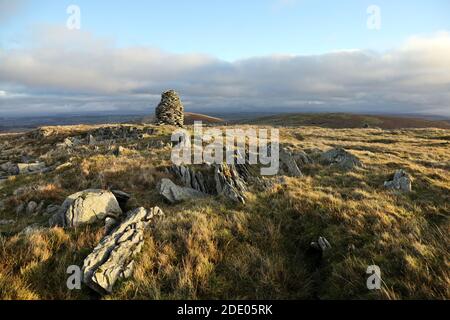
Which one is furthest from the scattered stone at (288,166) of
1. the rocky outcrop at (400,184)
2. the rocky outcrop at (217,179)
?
the rocky outcrop at (400,184)

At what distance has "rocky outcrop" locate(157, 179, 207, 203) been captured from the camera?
38.8 ft

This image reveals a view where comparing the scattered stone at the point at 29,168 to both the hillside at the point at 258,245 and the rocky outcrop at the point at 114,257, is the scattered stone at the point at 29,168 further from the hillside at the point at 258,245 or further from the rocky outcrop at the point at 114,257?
the rocky outcrop at the point at 114,257

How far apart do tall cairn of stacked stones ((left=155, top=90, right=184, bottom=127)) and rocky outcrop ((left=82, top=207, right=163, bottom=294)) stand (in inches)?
1782

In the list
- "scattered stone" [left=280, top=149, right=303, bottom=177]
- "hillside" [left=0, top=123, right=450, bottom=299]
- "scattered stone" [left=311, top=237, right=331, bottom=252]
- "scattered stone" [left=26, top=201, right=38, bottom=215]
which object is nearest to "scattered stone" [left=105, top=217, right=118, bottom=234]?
"hillside" [left=0, top=123, right=450, bottom=299]

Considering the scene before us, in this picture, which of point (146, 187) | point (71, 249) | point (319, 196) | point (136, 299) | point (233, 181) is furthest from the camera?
point (146, 187)

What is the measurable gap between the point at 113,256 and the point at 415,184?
1430 cm

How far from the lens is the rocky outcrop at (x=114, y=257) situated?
610 centimetres

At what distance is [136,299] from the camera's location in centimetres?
577

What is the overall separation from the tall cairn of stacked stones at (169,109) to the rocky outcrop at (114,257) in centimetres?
4525

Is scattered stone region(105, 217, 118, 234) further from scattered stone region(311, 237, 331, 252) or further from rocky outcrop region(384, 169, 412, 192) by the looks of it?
rocky outcrop region(384, 169, 412, 192)

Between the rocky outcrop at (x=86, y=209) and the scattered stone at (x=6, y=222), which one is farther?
the scattered stone at (x=6, y=222)
